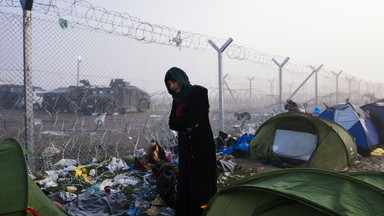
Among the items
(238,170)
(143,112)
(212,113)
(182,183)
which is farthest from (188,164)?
(143,112)

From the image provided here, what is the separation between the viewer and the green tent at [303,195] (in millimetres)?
1515

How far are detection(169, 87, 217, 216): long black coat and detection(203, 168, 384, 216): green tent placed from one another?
22.4 inches

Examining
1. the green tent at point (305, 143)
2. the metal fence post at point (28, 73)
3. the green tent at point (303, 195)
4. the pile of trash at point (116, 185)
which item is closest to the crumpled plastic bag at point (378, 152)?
the green tent at point (305, 143)

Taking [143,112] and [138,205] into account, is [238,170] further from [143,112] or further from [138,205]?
[143,112]

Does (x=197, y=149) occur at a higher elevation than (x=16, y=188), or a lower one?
higher

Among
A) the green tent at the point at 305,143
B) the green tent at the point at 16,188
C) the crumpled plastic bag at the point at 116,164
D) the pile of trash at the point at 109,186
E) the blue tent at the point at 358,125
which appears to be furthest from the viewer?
the blue tent at the point at 358,125

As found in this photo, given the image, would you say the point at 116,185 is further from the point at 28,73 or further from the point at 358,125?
the point at 358,125

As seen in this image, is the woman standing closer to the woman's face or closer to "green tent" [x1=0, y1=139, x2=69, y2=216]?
the woman's face

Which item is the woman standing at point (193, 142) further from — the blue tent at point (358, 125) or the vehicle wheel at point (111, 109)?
the blue tent at point (358, 125)

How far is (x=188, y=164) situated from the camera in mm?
2738

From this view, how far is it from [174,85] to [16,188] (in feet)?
5.45

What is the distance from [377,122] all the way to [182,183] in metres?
7.29

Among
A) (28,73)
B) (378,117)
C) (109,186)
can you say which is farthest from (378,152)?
(28,73)

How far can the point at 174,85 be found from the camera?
2.81 m
